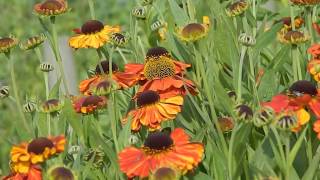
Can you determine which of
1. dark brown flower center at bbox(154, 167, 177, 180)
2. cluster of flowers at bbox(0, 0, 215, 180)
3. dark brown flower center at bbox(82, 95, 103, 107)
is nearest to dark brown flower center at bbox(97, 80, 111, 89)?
cluster of flowers at bbox(0, 0, 215, 180)

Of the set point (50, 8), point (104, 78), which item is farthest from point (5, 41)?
point (104, 78)

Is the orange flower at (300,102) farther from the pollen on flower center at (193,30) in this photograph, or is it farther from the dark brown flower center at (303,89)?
the pollen on flower center at (193,30)

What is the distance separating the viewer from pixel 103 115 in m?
1.81

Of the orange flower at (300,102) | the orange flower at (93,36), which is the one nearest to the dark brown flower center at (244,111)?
the orange flower at (300,102)

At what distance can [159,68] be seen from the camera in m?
1.38

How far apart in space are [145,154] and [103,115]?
63cm

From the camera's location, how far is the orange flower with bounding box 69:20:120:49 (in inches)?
59.5

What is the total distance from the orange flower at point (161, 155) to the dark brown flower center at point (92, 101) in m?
0.17

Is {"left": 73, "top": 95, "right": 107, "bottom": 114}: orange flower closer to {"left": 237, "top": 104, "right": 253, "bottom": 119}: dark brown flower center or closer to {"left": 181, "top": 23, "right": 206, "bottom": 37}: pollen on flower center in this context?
{"left": 181, "top": 23, "right": 206, "bottom": 37}: pollen on flower center

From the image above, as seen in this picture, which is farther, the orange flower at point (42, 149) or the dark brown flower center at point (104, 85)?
the dark brown flower center at point (104, 85)

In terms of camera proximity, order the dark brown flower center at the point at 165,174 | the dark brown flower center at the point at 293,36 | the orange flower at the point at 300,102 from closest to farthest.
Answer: the dark brown flower center at the point at 165,174 → the orange flower at the point at 300,102 → the dark brown flower center at the point at 293,36

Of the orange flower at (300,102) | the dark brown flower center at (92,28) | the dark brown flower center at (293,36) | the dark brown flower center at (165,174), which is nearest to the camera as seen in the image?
the dark brown flower center at (165,174)

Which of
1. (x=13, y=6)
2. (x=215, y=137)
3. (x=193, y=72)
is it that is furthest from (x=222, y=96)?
(x=13, y=6)

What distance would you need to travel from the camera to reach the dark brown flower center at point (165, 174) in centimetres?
104
